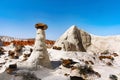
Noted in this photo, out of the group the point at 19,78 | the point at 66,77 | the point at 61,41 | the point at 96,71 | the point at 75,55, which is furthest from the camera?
the point at 61,41

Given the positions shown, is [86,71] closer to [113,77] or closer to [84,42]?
[113,77]

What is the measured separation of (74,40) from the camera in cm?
3322

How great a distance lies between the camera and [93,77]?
76.9 ft

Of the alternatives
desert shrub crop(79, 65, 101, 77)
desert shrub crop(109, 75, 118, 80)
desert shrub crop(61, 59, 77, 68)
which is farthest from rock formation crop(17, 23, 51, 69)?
desert shrub crop(109, 75, 118, 80)

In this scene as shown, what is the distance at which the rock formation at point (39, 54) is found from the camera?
75.6 ft

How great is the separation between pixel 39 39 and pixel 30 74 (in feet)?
14.7

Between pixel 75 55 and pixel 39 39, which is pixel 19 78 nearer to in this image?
pixel 39 39

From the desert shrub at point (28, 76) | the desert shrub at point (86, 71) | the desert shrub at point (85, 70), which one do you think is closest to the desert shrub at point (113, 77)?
the desert shrub at point (86, 71)

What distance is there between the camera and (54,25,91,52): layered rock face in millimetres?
31047

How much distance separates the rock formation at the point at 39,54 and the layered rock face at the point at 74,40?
22.4 ft

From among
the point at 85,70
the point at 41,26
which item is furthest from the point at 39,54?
the point at 85,70

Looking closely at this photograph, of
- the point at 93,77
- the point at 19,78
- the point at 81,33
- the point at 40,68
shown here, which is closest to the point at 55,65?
the point at 40,68

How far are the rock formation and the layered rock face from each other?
6.82 metres

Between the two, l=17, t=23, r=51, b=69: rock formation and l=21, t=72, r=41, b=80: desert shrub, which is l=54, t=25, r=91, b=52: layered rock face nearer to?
l=17, t=23, r=51, b=69: rock formation
